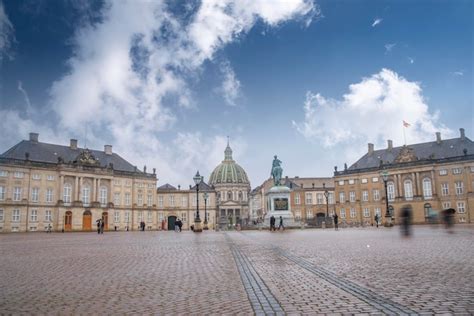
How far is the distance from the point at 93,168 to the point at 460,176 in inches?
2504

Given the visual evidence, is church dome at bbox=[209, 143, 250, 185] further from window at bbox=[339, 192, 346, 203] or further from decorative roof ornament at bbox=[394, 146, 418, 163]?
decorative roof ornament at bbox=[394, 146, 418, 163]

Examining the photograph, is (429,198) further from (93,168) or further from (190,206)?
(93,168)

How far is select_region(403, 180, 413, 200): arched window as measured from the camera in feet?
248

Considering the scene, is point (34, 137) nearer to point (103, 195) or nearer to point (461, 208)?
point (103, 195)

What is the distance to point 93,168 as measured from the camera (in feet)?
233

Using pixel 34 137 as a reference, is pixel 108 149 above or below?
below

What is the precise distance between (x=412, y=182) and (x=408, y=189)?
155 centimetres

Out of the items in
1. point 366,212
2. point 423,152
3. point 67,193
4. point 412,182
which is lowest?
point 366,212

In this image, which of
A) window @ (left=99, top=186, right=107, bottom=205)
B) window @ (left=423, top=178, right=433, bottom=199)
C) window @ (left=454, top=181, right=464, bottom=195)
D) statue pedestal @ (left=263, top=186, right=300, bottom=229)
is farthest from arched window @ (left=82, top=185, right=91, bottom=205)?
window @ (left=454, top=181, right=464, bottom=195)

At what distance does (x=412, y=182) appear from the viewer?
75688mm

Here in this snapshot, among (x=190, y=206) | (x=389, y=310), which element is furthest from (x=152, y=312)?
(x=190, y=206)

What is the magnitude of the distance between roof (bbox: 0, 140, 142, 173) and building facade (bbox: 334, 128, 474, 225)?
1758 inches

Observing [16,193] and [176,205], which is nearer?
[16,193]

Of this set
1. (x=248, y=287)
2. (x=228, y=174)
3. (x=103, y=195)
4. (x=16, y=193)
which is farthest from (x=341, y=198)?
(x=228, y=174)
